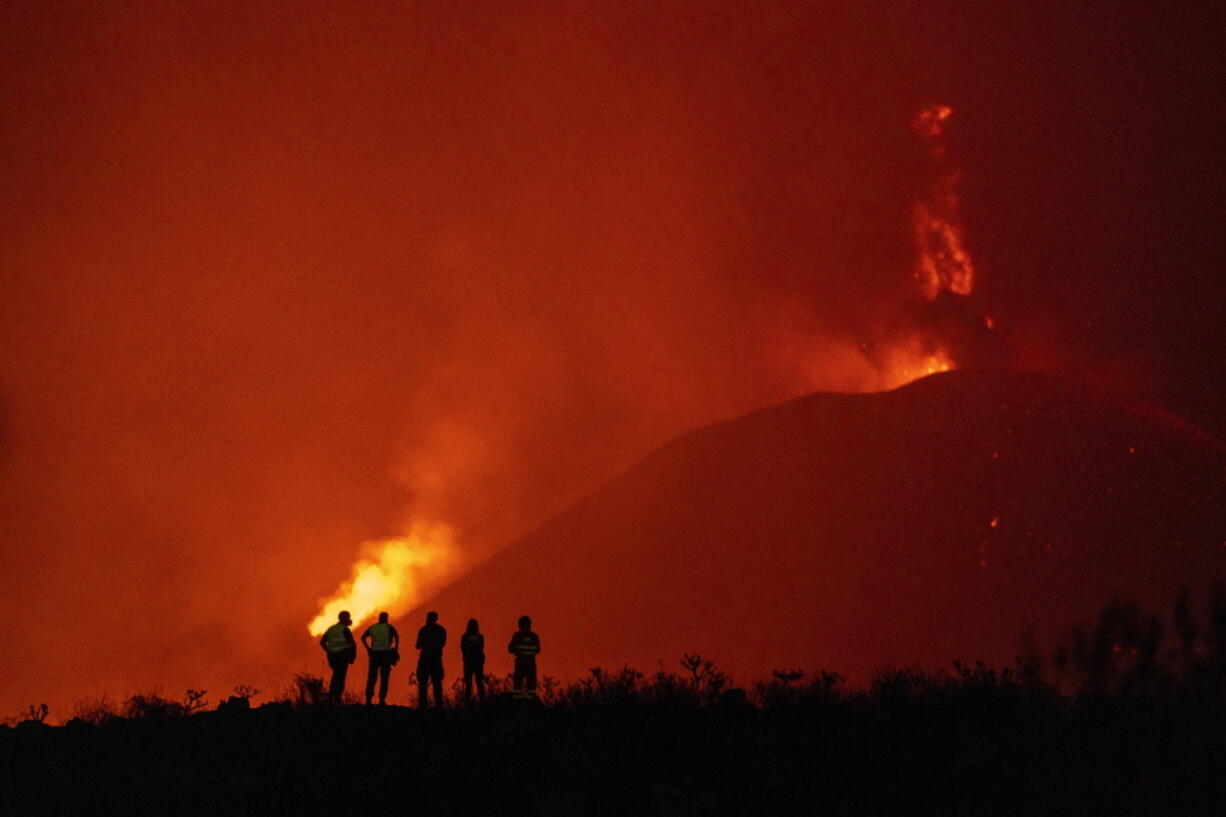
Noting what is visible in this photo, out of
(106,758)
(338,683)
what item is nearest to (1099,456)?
(338,683)

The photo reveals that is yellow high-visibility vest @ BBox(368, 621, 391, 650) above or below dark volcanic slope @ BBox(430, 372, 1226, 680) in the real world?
below

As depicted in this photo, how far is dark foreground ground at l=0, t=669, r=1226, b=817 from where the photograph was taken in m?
10.8

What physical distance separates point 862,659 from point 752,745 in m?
67.9

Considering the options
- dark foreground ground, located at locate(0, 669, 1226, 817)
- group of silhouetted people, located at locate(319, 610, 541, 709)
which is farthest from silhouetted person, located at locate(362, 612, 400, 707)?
dark foreground ground, located at locate(0, 669, 1226, 817)

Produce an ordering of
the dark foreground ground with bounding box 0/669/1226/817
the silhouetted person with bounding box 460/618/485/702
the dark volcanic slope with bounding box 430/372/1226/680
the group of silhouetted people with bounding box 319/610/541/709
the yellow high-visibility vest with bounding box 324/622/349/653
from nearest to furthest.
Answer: the dark foreground ground with bounding box 0/669/1226/817
the group of silhouetted people with bounding box 319/610/541/709
the silhouetted person with bounding box 460/618/485/702
the yellow high-visibility vest with bounding box 324/622/349/653
the dark volcanic slope with bounding box 430/372/1226/680

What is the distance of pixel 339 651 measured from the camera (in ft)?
66.2

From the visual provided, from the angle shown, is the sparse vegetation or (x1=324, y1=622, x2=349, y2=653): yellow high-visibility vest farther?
(x1=324, y1=622, x2=349, y2=653): yellow high-visibility vest

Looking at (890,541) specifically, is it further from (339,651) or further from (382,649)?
(339,651)

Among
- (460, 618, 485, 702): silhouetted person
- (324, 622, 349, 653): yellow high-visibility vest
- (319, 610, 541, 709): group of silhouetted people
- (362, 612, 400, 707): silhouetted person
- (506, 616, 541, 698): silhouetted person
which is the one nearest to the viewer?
(506, 616, 541, 698): silhouetted person

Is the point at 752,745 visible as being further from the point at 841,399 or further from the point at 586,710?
the point at 841,399

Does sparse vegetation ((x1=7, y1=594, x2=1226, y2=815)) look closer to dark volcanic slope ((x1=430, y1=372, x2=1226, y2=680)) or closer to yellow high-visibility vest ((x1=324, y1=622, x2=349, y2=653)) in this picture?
yellow high-visibility vest ((x1=324, y1=622, x2=349, y2=653))

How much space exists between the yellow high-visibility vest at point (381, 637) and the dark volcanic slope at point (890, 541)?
52861 mm

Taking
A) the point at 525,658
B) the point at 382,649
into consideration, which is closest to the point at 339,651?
the point at 382,649

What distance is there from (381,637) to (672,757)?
799 cm
